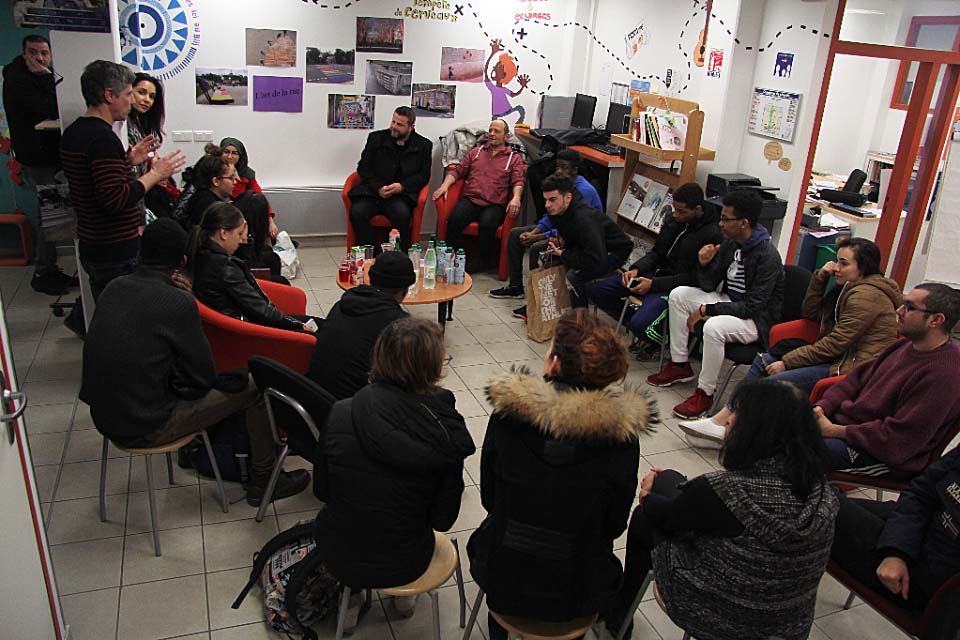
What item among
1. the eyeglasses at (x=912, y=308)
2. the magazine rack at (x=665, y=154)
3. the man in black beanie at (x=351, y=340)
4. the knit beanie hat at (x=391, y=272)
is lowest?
the man in black beanie at (x=351, y=340)

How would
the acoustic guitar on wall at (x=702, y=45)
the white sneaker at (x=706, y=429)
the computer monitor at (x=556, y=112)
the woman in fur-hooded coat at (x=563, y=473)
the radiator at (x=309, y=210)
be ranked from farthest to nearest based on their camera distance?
the computer monitor at (x=556, y=112) → the radiator at (x=309, y=210) → the acoustic guitar on wall at (x=702, y=45) → the white sneaker at (x=706, y=429) → the woman in fur-hooded coat at (x=563, y=473)

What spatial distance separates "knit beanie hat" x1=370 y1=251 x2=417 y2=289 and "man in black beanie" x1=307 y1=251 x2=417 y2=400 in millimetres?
310

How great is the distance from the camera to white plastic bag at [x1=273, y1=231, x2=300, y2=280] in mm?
6312

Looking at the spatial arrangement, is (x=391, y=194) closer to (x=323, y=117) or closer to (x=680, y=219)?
(x=323, y=117)

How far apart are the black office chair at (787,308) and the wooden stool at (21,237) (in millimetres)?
5442

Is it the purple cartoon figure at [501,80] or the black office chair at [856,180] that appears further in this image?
the purple cartoon figure at [501,80]

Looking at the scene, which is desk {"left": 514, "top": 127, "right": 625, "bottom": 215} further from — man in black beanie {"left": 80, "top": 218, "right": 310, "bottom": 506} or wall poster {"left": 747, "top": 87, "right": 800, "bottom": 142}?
man in black beanie {"left": 80, "top": 218, "right": 310, "bottom": 506}

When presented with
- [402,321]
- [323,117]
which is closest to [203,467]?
[402,321]

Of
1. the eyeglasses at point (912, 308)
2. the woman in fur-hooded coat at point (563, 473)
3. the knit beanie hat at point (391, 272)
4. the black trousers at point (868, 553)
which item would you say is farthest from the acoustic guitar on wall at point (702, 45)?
the woman in fur-hooded coat at point (563, 473)

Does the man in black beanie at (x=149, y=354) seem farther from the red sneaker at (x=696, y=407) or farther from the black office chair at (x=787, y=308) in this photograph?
the black office chair at (x=787, y=308)

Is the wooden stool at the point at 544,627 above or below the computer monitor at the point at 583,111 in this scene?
below

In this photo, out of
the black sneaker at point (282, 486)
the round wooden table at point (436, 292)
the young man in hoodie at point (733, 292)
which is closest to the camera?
the black sneaker at point (282, 486)

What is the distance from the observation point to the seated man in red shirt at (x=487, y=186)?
676 centimetres

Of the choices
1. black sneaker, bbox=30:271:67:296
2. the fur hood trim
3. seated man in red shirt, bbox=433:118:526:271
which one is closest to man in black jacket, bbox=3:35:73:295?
black sneaker, bbox=30:271:67:296
